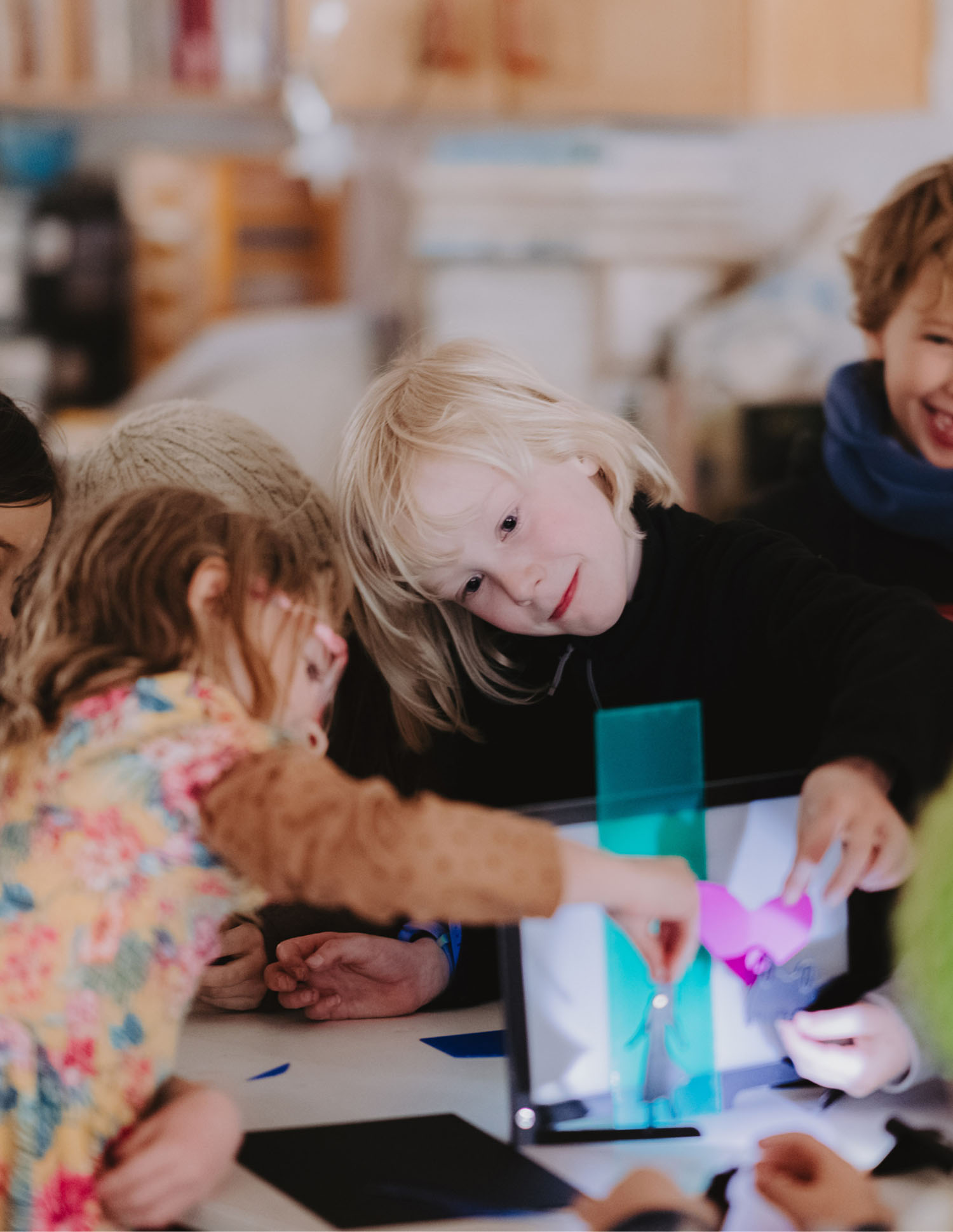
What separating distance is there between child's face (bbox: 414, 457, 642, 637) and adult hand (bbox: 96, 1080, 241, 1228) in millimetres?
218

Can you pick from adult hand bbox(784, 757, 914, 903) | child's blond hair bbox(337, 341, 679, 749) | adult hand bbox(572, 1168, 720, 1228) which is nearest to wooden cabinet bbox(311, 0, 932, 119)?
child's blond hair bbox(337, 341, 679, 749)

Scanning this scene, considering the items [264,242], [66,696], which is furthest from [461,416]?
[264,242]

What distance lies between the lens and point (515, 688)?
0.54 meters

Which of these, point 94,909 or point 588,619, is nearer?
point 94,909

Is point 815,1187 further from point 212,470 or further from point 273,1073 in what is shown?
point 212,470

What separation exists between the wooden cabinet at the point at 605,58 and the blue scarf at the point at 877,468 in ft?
3.77

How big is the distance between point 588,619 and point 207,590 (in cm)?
18

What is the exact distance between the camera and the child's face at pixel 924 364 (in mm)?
591

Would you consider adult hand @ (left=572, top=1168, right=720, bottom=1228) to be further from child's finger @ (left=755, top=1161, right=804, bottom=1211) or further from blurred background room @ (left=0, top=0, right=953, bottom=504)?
blurred background room @ (left=0, top=0, right=953, bottom=504)

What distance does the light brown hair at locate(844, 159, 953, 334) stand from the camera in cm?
60

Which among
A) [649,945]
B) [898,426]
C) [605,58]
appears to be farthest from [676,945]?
[605,58]

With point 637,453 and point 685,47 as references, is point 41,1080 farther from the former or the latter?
point 685,47

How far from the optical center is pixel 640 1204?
41 cm

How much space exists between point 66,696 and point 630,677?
0.25 metres
